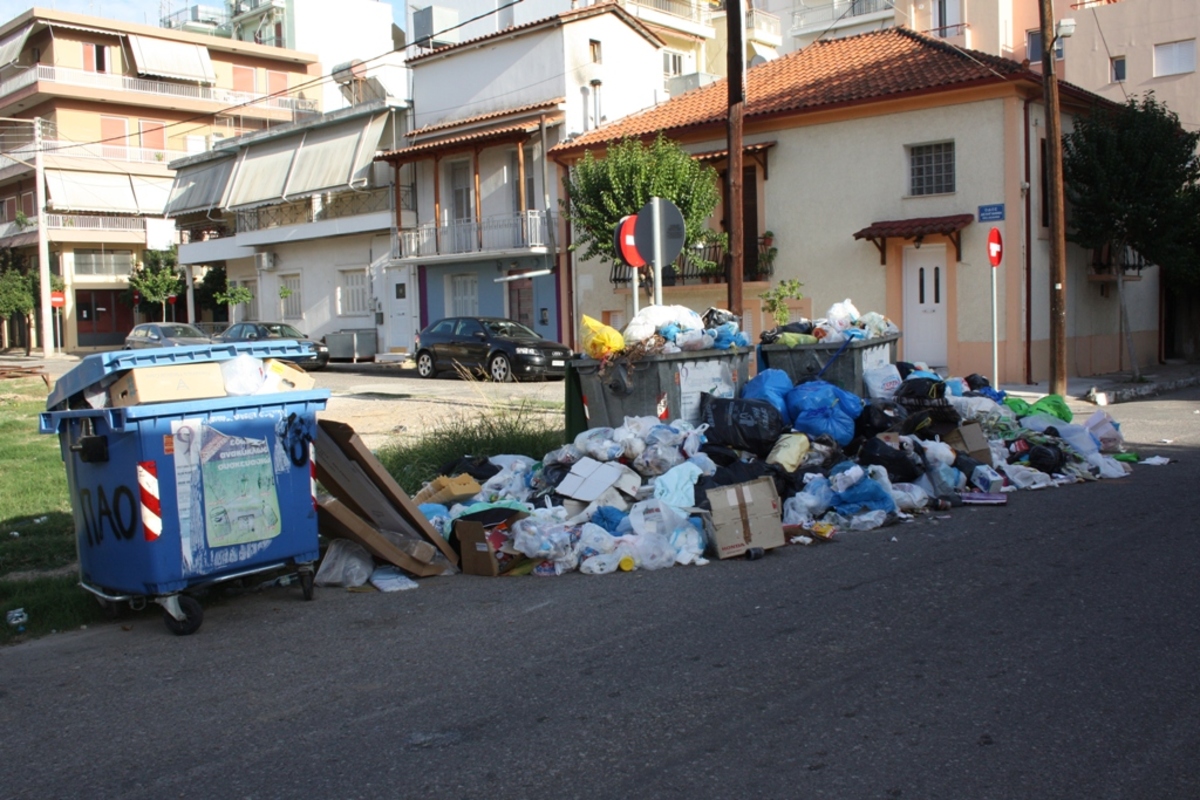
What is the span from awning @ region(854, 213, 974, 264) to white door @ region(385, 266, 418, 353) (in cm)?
1536

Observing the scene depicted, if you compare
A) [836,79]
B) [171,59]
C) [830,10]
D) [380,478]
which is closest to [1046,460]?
[380,478]

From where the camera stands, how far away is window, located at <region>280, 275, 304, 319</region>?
36938 millimetres

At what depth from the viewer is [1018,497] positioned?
28.9 ft

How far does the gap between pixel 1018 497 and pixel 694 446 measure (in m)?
2.62

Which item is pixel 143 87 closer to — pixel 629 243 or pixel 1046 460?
pixel 629 243

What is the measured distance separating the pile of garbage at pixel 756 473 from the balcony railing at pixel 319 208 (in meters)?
24.8

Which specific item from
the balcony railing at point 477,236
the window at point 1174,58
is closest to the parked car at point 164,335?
the balcony railing at point 477,236

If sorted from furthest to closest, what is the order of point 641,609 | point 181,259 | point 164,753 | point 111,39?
point 111,39, point 181,259, point 641,609, point 164,753

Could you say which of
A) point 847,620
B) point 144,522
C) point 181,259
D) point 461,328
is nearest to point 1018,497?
point 847,620

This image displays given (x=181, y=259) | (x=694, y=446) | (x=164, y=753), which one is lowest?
(x=164, y=753)

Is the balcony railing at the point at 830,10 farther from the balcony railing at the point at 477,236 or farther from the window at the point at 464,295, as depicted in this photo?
the window at the point at 464,295

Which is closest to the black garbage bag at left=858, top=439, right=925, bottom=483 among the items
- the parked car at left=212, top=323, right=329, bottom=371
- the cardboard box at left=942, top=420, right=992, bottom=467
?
the cardboard box at left=942, top=420, right=992, bottom=467

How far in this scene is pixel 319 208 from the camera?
116 feet

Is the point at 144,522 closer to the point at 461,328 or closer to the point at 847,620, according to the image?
the point at 847,620
